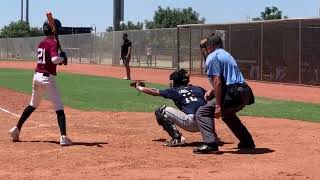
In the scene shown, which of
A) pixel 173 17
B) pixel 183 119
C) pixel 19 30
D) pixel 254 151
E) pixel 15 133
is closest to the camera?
pixel 254 151

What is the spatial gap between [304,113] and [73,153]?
7.11m

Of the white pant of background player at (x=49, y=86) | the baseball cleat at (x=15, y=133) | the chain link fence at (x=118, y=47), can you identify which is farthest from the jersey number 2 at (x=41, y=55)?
the chain link fence at (x=118, y=47)

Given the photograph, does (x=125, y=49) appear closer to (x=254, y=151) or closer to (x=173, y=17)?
(x=254, y=151)

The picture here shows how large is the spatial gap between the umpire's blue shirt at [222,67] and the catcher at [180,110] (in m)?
1.00

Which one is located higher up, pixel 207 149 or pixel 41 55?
pixel 41 55

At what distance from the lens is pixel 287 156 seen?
8180mm

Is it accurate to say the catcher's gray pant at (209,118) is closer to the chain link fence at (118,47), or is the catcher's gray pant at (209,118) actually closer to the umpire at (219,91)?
the umpire at (219,91)

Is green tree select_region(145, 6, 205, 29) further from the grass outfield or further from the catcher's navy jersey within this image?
the catcher's navy jersey

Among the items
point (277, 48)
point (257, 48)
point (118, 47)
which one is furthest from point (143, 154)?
point (118, 47)

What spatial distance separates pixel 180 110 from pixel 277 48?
16956 mm

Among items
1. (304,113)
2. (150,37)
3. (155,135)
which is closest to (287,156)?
(155,135)

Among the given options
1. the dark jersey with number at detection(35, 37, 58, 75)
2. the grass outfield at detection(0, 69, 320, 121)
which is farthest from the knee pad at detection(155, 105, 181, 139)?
the grass outfield at detection(0, 69, 320, 121)

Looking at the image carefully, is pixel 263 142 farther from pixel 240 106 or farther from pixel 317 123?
pixel 317 123

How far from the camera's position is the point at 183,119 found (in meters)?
9.03
